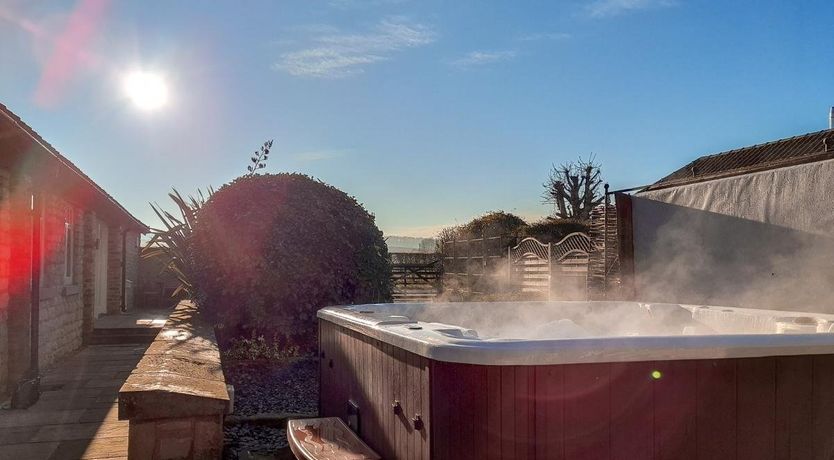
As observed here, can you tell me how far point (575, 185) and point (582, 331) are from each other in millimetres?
16631

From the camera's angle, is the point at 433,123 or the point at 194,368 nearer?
the point at 194,368

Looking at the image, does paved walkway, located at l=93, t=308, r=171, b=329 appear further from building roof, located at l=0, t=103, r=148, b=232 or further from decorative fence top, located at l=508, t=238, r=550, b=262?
decorative fence top, located at l=508, t=238, r=550, b=262

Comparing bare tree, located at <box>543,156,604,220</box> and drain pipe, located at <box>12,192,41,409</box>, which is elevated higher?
bare tree, located at <box>543,156,604,220</box>

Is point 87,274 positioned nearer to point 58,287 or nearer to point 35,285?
point 58,287

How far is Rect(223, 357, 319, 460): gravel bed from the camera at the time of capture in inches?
144

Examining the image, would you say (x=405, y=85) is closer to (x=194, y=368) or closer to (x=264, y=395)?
(x=264, y=395)

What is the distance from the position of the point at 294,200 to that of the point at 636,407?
3.83 meters

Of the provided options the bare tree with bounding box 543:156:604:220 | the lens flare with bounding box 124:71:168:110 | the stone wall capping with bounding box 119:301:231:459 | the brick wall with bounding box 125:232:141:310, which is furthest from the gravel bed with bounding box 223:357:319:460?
the bare tree with bounding box 543:156:604:220

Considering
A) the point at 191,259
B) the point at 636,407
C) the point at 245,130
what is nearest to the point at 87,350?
the point at 191,259

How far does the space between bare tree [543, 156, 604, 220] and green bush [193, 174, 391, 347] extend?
15362 millimetres

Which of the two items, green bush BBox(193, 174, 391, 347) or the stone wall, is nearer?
green bush BBox(193, 174, 391, 347)

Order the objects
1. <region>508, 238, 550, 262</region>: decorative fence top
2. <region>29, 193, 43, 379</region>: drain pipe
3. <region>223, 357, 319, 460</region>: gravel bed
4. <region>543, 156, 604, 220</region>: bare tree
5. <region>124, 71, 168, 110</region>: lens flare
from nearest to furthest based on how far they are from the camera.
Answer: <region>223, 357, 319, 460</region>: gravel bed → <region>29, 193, 43, 379</region>: drain pipe → <region>124, 71, 168, 110</region>: lens flare → <region>508, 238, 550, 262</region>: decorative fence top → <region>543, 156, 604, 220</region>: bare tree

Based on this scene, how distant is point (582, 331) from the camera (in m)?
4.22

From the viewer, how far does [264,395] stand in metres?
4.66
